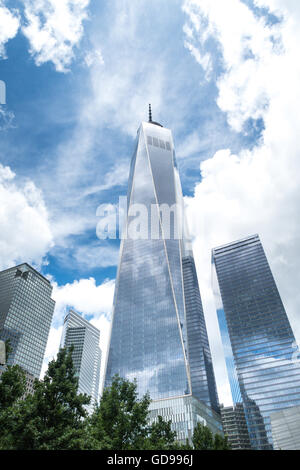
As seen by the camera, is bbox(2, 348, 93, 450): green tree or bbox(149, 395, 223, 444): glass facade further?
bbox(149, 395, 223, 444): glass facade

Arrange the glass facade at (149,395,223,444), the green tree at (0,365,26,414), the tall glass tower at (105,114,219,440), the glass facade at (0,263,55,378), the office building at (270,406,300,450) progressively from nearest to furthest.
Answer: the green tree at (0,365,26,414) < the office building at (270,406,300,450) < the glass facade at (149,395,223,444) < the tall glass tower at (105,114,219,440) < the glass facade at (0,263,55,378)

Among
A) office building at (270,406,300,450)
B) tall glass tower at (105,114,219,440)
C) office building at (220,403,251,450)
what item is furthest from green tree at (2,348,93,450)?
office building at (220,403,251,450)

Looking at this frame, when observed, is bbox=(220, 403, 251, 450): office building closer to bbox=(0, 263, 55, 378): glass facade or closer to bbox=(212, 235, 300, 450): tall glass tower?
bbox=(212, 235, 300, 450): tall glass tower

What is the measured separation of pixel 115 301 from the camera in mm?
149500

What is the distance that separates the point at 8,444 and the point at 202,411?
10479 cm

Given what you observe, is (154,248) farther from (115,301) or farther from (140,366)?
(140,366)

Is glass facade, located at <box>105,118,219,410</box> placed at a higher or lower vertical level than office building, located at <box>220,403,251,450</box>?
higher

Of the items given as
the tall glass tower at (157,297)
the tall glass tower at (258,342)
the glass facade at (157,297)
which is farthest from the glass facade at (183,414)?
the tall glass tower at (258,342)

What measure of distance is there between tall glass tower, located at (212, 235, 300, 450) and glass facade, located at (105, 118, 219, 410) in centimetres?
1874

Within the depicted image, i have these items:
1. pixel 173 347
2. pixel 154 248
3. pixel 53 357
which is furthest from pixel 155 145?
pixel 53 357

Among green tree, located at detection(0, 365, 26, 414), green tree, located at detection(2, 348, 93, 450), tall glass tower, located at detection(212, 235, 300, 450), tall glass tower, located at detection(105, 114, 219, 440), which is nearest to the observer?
green tree, located at detection(2, 348, 93, 450)

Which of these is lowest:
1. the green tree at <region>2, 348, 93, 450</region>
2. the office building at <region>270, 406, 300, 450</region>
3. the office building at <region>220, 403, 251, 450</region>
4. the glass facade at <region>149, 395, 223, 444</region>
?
the green tree at <region>2, 348, 93, 450</region>

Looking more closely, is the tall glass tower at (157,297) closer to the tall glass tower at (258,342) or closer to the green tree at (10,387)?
the tall glass tower at (258,342)

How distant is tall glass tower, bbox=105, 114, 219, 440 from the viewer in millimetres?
120438
